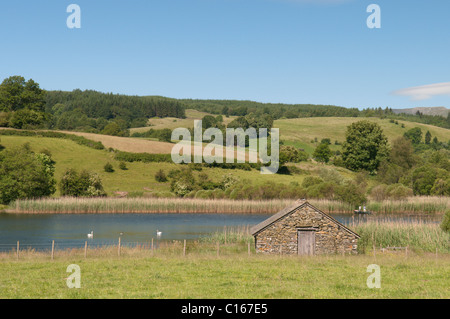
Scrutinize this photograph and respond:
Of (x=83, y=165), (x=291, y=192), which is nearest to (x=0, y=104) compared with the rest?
(x=83, y=165)

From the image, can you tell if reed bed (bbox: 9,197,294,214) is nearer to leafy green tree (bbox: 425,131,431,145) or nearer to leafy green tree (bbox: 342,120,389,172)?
leafy green tree (bbox: 342,120,389,172)

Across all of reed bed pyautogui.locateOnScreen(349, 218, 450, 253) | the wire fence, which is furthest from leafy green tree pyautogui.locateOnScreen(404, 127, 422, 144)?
the wire fence

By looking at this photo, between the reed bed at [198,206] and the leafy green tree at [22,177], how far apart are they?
269 cm

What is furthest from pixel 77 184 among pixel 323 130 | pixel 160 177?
pixel 323 130

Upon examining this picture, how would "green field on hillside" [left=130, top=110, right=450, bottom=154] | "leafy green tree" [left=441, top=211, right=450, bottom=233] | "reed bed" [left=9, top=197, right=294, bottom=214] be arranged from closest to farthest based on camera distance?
"leafy green tree" [left=441, top=211, right=450, bottom=233]
"reed bed" [left=9, top=197, right=294, bottom=214]
"green field on hillside" [left=130, top=110, right=450, bottom=154]

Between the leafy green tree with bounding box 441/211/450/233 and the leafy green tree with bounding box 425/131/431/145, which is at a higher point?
the leafy green tree with bounding box 425/131/431/145

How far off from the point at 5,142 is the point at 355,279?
285 ft

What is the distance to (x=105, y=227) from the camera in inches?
2189

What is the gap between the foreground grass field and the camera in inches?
833

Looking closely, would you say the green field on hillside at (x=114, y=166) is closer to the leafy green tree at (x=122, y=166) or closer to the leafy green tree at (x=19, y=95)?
the leafy green tree at (x=122, y=166)

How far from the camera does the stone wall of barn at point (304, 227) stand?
116 ft

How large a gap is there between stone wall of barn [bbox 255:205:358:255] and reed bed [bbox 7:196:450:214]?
34.9 metres

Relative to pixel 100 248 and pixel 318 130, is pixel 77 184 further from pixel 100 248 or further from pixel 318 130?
pixel 318 130
